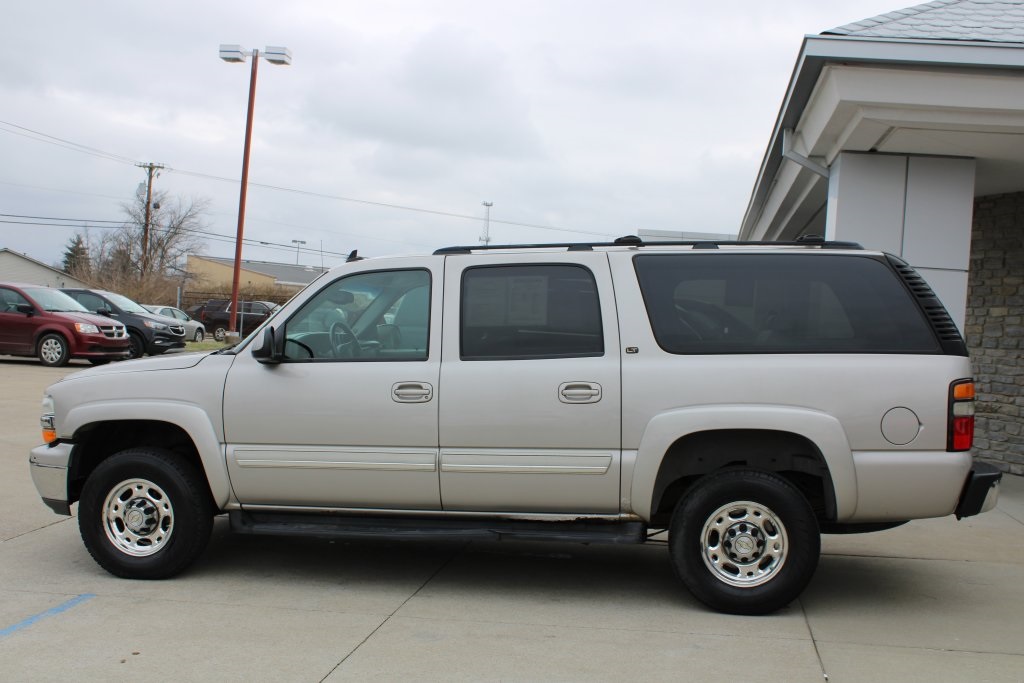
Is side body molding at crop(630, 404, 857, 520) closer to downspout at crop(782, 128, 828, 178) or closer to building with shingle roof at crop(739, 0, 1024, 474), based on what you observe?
building with shingle roof at crop(739, 0, 1024, 474)

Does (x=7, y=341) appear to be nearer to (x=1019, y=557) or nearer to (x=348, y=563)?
(x=348, y=563)

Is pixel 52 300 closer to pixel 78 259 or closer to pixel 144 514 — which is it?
pixel 144 514

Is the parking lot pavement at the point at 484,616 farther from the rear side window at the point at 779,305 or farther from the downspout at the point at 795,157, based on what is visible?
the downspout at the point at 795,157

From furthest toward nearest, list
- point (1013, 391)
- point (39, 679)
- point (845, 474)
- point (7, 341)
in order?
point (7, 341) → point (1013, 391) → point (845, 474) → point (39, 679)

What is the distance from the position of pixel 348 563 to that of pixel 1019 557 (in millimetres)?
4533

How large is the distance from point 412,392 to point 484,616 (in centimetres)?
125

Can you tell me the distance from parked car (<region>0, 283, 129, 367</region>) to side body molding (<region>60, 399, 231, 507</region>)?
14.1 metres

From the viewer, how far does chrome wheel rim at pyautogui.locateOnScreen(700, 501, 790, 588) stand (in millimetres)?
4910

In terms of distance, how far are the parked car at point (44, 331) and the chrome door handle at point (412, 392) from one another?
49.9ft

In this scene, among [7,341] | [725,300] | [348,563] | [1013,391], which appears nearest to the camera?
[725,300]

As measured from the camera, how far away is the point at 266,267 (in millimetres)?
86375

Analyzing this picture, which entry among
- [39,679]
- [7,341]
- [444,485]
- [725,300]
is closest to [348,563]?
[444,485]

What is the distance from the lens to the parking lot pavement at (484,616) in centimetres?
420

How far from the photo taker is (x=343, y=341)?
5438 millimetres
